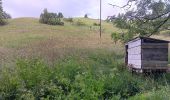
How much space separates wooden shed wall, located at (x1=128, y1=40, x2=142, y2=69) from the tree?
1174 mm

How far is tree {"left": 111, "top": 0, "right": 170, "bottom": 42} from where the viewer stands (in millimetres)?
16516

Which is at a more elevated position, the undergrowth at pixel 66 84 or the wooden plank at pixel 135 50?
the wooden plank at pixel 135 50

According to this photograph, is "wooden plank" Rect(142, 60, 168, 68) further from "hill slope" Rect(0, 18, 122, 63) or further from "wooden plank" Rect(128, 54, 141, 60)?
"hill slope" Rect(0, 18, 122, 63)

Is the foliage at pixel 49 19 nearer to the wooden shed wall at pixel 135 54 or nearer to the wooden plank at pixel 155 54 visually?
the wooden shed wall at pixel 135 54

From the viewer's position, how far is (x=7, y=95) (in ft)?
36.1

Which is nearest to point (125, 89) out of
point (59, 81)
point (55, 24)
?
point (59, 81)

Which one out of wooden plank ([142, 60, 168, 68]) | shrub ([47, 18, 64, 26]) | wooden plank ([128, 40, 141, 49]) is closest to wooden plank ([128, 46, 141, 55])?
wooden plank ([128, 40, 141, 49])

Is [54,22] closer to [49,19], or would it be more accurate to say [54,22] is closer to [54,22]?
[54,22]

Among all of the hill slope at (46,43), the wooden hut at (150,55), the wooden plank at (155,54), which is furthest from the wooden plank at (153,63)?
the hill slope at (46,43)

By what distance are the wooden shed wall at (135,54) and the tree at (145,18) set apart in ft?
3.85

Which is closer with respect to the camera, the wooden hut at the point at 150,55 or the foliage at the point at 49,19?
the wooden hut at the point at 150,55

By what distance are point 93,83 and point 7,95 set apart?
242cm

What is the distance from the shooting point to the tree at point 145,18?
54.2 feet

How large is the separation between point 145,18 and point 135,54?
2.15 meters
